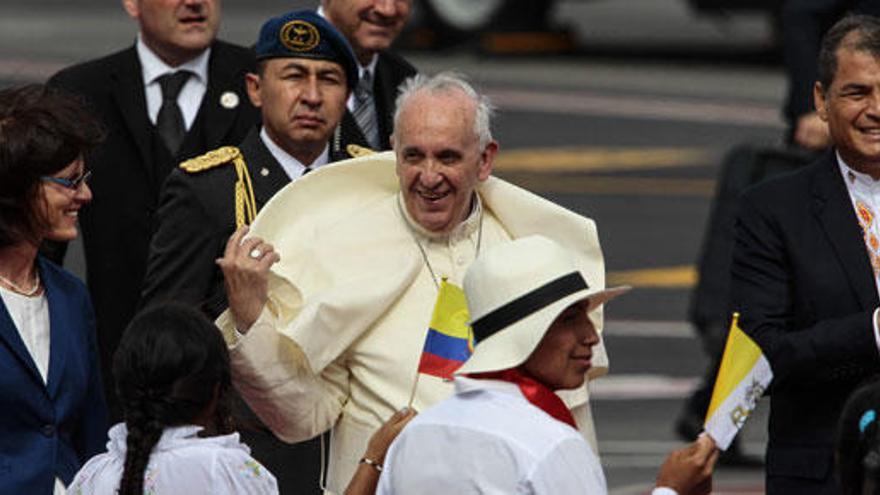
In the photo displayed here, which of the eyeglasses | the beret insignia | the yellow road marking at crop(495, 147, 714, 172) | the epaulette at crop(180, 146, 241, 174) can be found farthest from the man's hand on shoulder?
the yellow road marking at crop(495, 147, 714, 172)

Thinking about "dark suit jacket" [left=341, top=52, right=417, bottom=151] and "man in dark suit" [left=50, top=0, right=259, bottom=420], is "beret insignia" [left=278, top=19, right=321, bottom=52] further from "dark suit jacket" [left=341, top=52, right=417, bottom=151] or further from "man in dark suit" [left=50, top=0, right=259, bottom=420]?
"man in dark suit" [left=50, top=0, right=259, bottom=420]

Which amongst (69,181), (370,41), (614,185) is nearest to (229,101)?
(370,41)

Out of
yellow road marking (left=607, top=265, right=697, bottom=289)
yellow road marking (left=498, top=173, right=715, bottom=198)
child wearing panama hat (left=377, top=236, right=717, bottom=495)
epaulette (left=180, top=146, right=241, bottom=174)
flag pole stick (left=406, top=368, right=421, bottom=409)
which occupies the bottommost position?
yellow road marking (left=498, top=173, right=715, bottom=198)

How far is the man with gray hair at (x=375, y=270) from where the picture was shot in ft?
22.6

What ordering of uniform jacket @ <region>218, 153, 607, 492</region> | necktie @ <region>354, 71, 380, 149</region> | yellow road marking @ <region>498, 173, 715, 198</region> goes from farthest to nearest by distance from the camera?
yellow road marking @ <region>498, 173, 715, 198</region> → necktie @ <region>354, 71, 380, 149</region> → uniform jacket @ <region>218, 153, 607, 492</region>

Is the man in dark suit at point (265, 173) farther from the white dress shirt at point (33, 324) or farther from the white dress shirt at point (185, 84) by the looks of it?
the white dress shirt at point (185, 84)

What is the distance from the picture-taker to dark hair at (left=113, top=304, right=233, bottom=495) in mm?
6062

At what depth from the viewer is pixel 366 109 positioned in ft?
28.6

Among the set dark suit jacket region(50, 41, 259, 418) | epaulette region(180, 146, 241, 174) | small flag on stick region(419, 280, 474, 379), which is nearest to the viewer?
small flag on stick region(419, 280, 474, 379)

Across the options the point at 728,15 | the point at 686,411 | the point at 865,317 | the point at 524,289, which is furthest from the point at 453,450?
the point at 728,15

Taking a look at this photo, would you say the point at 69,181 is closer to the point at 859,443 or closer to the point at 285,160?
the point at 285,160

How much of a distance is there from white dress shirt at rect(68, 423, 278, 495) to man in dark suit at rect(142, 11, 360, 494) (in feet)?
4.09

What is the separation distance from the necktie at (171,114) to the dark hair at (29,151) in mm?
1597

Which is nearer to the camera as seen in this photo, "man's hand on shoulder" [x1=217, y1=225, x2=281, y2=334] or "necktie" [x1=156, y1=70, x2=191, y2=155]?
"man's hand on shoulder" [x1=217, y1=225, x2=281, y2=334]
